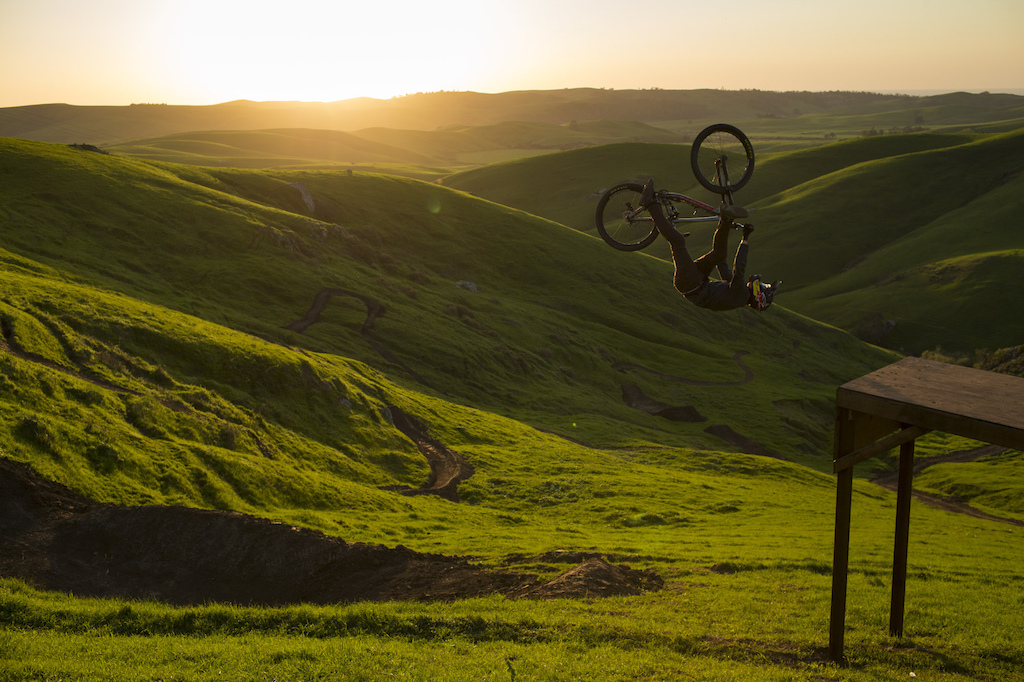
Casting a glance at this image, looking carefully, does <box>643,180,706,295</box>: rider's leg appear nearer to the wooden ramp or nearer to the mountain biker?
the mountain biker

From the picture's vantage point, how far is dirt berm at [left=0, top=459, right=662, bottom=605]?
23.2m

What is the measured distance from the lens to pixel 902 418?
1620cm

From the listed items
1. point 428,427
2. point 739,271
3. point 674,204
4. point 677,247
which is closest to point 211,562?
point 677,247

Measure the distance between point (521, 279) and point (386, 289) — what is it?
37.2 meters

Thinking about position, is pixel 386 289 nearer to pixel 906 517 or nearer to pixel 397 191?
pixel 397 191

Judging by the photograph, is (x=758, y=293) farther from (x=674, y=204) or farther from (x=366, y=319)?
(x=366, y=319)

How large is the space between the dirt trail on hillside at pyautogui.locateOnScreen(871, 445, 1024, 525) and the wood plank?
131ft

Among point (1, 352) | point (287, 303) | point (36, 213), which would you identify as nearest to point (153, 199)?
point (36, 213)

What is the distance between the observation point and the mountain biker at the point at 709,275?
1670 cm

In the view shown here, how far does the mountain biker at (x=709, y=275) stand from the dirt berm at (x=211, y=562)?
1147 cm

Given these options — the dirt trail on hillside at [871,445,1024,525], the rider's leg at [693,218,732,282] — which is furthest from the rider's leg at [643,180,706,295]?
the dirt trail on hillside at [871,445,1024,525]

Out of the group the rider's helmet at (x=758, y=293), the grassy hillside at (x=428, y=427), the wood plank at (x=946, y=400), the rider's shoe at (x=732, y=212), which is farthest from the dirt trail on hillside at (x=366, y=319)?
the rider's shoe at (x=732, y=212)

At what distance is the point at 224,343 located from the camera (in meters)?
51.9

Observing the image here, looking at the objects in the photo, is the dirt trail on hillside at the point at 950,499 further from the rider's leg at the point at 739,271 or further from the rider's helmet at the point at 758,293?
the rider's leg at the point at 739,271
